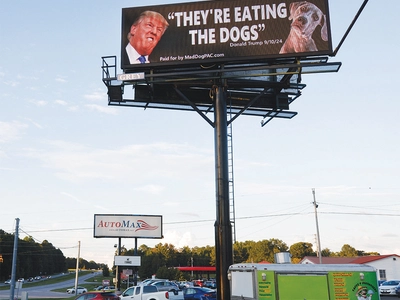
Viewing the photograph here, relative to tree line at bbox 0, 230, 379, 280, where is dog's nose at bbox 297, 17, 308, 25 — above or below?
above

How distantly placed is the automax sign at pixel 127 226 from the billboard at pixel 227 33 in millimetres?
29602

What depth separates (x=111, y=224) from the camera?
46.8 meters

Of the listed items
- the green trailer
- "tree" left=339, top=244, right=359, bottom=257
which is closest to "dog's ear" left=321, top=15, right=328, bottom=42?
the green trailer

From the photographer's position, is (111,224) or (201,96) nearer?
(201,96)

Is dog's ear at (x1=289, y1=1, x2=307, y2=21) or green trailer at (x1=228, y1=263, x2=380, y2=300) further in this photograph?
dog's ear at (x1=289, y1=1, x2=307, y2=21)

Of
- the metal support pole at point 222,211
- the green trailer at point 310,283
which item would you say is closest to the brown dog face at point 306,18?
the metal support pole at point 222,211

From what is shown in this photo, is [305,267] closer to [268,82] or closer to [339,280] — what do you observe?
[339,280]

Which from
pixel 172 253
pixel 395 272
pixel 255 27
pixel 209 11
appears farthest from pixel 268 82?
pixel 172 253

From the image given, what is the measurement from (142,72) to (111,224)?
29949 mm

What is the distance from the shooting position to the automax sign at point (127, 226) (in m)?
46.7

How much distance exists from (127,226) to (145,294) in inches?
827

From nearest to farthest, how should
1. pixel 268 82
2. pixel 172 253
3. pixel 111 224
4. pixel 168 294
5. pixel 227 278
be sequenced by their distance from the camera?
pixel 227 278 < pixel 268 82 < pixel 168 294 < pixel 111 224 < pixel 172 253

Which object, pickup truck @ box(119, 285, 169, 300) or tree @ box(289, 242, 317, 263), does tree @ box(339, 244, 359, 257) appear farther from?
pickup truck @ box(119, 285, 169, 300)

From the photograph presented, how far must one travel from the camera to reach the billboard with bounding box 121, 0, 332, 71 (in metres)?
19.4
